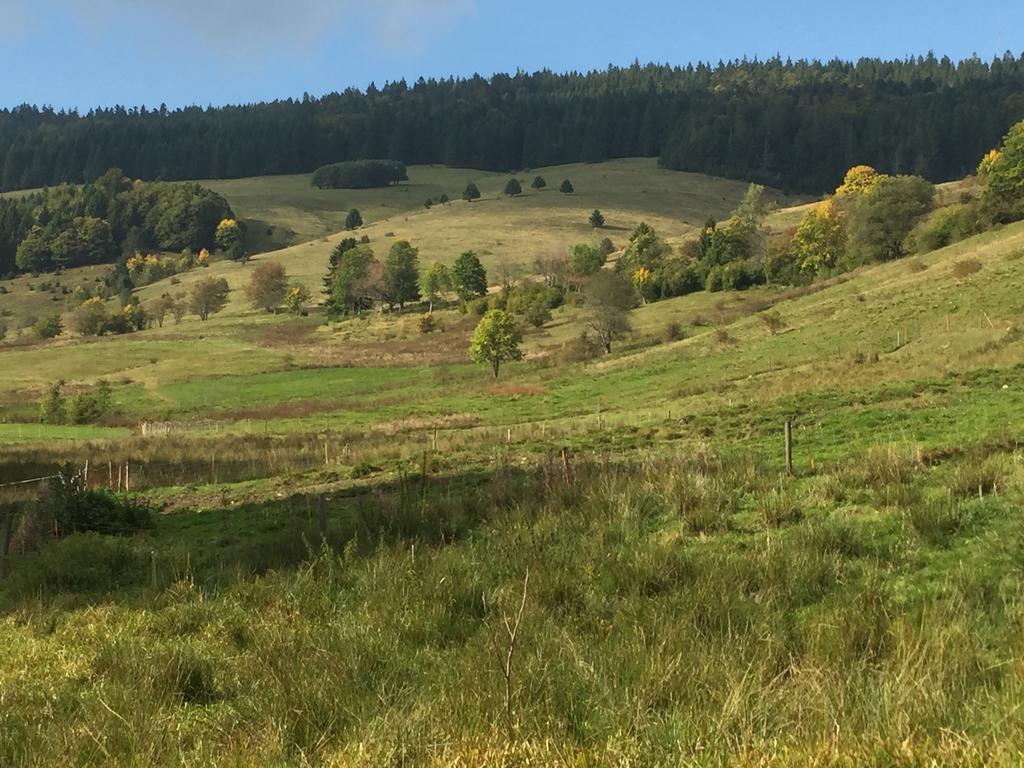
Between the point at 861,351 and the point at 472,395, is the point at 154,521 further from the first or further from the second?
the point at 472,395

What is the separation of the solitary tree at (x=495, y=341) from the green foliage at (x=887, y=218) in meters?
40.3

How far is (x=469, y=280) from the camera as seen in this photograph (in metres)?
118

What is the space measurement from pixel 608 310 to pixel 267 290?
3020 inches

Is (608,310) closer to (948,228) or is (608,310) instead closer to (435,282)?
(948,228)

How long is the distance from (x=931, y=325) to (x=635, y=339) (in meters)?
33.4

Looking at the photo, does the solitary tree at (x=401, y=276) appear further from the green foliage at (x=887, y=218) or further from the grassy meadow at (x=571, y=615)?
the grassy meadow at (x=571, y=615)

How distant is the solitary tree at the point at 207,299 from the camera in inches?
5241

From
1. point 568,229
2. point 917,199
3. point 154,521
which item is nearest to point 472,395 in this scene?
point 154,521

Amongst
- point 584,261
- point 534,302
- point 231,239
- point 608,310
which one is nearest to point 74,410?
point 608,310

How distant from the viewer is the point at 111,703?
216 inches

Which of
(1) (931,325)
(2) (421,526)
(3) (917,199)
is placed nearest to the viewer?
(2) (421,526)

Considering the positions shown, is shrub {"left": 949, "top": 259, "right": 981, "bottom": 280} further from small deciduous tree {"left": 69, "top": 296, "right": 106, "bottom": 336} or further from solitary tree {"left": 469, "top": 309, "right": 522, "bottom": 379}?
small deciduous tree {"left": 69, "top": 296, "right": 106, "bottom": 336}

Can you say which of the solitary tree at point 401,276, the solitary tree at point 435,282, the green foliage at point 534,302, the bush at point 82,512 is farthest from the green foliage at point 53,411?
the solitary tree at point 401,276

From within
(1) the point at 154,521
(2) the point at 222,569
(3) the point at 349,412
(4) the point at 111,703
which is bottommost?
(3) the point at 349,412
